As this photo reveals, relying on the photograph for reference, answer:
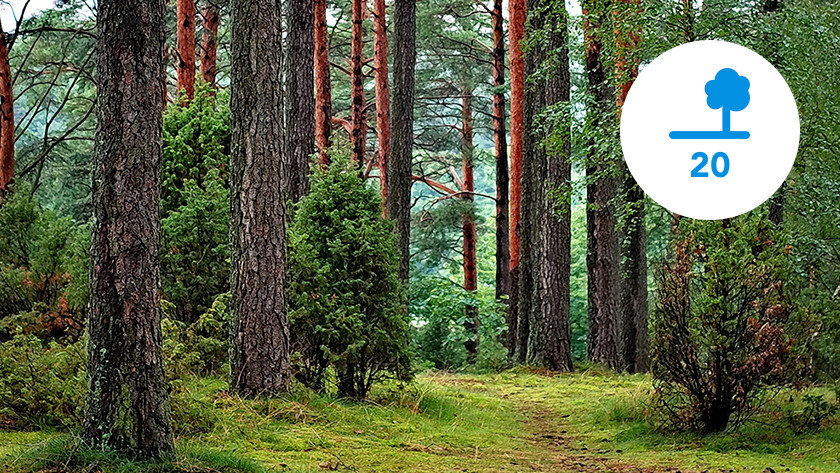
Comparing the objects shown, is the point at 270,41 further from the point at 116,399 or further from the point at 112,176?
the point at 116,399

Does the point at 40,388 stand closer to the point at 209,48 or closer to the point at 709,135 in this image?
the point at 709,135

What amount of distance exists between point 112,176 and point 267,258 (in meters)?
2.43

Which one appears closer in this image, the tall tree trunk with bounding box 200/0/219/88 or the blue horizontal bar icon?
the blue horizontal bar icon

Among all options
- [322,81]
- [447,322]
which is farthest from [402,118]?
[447,322]

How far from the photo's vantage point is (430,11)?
22.5 meters

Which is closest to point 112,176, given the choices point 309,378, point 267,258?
point 267,258

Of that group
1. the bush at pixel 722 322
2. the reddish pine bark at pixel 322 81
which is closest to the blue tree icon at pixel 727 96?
the bush at pixel 722 322

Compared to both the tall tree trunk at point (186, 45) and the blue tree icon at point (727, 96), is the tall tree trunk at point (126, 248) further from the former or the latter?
the tall tree trunk at point (186, 45)

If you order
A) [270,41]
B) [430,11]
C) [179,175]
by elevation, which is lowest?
[179,175]

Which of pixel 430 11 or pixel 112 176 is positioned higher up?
pixel 430 11

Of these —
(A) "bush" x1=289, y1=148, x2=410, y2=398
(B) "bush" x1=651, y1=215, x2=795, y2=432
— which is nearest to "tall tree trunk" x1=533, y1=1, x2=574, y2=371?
(A) "bush" x1=289, y1=148, x2=410, y2=398

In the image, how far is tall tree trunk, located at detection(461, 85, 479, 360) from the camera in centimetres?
2280

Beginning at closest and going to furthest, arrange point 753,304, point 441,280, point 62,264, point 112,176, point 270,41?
point 112,176 < point 753,304 < point 270,41 < point 62,264 < point 441,280

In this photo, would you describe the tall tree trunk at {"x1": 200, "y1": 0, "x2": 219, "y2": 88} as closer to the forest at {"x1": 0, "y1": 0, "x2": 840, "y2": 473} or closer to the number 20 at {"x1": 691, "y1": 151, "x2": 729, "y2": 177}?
the forest at {"x1": 0, "y1": 0, "x2": 840, "y2": 473}
